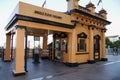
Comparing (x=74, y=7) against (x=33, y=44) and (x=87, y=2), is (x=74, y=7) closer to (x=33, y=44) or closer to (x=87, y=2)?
(x=87, y=2)

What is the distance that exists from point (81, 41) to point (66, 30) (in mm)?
2295

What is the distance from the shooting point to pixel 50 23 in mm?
9406

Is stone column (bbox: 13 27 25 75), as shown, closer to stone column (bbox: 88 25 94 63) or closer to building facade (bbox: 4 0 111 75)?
building facade (bbox: 4 0 111 75)

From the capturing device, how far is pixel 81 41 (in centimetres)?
1216

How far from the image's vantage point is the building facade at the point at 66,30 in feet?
26.3

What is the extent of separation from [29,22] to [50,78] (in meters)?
3.69

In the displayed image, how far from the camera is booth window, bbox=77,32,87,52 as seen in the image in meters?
11.9

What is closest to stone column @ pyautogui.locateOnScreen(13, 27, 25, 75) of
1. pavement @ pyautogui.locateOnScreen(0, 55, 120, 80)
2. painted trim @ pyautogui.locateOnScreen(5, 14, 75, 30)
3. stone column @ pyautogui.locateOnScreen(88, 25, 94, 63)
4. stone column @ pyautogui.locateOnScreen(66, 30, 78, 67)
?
pavement @ pyautogui.locateOnScreen(0, 55, 120, 80)

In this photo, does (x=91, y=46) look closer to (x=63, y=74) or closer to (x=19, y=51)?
(x=63, y=74)

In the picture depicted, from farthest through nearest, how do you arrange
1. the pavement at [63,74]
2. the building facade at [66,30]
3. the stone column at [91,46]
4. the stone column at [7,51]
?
the stone column at [7,51] < the stone column at [91,46] < the building facade at [66,30] < the pavement at [63,74]

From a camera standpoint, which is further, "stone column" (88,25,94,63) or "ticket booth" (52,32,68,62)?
"stone column" (88,25,94,63)

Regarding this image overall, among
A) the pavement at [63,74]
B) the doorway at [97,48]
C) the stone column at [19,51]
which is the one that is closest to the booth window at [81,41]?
the doorway at [97,48]

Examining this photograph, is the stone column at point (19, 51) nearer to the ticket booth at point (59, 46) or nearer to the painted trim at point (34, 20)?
the painted trim at point (34, 20)

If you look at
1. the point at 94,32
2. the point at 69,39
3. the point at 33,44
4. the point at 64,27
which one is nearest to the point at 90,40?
the point at 94,32
